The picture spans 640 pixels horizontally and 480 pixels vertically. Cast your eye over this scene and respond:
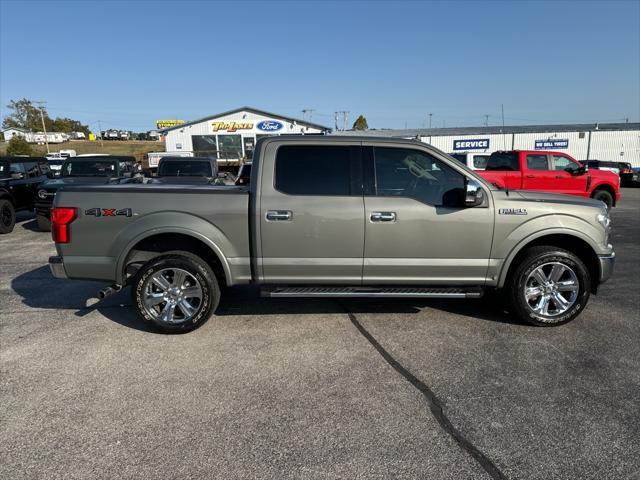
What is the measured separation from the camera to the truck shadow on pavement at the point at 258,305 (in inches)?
189

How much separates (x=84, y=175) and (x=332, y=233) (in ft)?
31.4

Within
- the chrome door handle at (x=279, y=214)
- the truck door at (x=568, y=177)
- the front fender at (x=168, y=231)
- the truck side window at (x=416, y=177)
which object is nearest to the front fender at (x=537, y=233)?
the truck side window at (x=416, y=177)

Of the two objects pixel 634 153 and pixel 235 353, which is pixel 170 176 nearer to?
pixel 235 353

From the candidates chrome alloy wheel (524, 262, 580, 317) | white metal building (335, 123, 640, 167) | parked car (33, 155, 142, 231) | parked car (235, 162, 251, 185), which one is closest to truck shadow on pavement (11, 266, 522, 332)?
chrome alloy wheel (524, 262, 580, 317)

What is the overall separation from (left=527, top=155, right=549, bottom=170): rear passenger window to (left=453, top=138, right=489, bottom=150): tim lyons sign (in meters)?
22.3

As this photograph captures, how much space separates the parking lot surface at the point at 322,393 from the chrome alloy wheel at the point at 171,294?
23 cm

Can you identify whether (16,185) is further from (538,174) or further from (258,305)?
(538,174)

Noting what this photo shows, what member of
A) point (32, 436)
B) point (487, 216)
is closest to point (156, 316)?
point (32, 436)

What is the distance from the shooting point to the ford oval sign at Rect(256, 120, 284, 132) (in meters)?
33.7

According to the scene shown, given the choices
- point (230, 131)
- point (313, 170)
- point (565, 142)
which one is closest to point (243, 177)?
point (313, 170)

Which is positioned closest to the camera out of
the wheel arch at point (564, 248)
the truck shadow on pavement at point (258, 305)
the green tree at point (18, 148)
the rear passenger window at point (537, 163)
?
the wheel arch at point (564, 248)

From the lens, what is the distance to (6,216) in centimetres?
1026

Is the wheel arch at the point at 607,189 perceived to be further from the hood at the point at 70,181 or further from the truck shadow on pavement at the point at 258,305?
the hood at the point at 70,181

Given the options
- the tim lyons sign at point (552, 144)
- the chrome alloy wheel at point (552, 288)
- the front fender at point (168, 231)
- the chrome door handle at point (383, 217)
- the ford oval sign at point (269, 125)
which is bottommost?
the chrome alloy wheel at point (552, 288)
